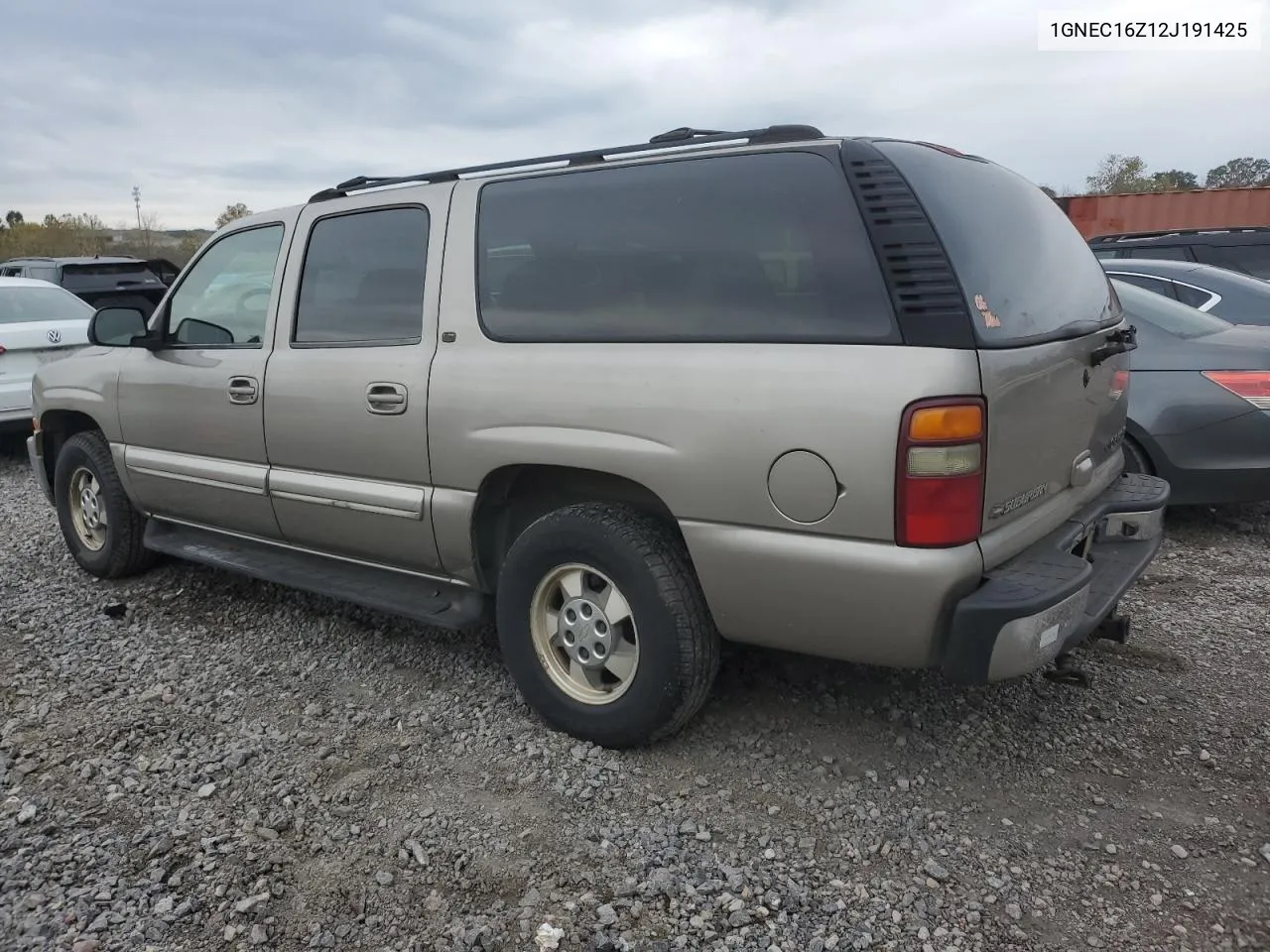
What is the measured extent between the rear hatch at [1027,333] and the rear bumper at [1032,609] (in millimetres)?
122

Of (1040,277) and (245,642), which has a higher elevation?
(1040,277)

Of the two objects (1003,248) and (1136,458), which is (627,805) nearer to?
(1003,248)

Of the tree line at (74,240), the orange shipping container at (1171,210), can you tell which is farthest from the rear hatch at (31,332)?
the tree line at (74,240)

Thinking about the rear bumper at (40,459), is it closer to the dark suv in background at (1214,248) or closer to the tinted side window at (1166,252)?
the dark suv in background at (1214,248)

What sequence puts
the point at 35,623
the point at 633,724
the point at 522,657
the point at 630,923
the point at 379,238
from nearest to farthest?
1. the point at 630,923
2. the point at 633,724
3. the point at 522,657
4. the point at 379,238
5. the point at 35,623

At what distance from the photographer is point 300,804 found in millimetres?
2910

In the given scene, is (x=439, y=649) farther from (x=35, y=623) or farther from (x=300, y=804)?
(x=35, y=623)

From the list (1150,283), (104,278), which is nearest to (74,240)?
(104,278)

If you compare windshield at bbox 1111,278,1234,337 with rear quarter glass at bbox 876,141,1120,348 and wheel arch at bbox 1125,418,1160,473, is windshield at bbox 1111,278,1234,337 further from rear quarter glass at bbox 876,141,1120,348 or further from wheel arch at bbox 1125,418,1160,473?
rear quarter glass at bbox 876,141,1120,348

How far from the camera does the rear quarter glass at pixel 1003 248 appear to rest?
8.37 ft

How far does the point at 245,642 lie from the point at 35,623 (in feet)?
3.58

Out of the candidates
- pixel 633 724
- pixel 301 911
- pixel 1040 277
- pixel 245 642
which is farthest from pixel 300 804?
pixel 1040 277

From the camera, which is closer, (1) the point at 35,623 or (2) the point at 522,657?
(2) the point at 522,657

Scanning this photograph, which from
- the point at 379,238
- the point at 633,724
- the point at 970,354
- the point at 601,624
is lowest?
the point at 633,724
